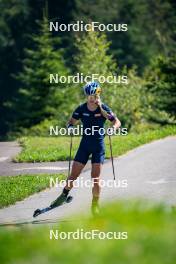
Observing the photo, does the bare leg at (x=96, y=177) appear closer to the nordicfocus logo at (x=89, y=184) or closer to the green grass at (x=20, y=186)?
the green grass at (x=20, y=186)

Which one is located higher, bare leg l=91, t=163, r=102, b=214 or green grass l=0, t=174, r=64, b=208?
bare leg l=91, t=163, r=102, b=214

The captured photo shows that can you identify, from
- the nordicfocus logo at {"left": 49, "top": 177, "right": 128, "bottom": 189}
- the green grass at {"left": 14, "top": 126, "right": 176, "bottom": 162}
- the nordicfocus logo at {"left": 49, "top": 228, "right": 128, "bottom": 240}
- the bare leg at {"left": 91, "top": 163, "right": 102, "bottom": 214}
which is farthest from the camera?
the green grass at {"left": 14, "top": 126, "right": 176, "bottom": 162}

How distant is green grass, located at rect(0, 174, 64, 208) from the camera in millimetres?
12680

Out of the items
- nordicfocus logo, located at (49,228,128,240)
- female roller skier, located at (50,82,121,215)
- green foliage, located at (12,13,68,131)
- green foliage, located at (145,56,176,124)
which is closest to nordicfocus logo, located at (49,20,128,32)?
green foliage, located at (12,13,68,131)

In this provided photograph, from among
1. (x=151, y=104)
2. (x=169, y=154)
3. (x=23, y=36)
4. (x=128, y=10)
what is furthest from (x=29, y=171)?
(x=128, y=10)

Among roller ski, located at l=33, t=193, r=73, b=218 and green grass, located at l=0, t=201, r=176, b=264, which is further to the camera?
roller ski, located at l=33, t=193, r=73, b=218

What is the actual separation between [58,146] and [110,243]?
1830cm

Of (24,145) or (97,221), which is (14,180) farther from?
(97,221)

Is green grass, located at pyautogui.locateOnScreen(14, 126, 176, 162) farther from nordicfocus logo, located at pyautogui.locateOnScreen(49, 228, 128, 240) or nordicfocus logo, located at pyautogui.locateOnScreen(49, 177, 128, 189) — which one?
nordicfocus logo, located at pyautogui.locateOnScreen(49, 228, 128, 240)

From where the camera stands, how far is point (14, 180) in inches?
582

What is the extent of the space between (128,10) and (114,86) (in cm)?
5050

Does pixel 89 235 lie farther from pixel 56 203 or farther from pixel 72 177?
pixel 56 203

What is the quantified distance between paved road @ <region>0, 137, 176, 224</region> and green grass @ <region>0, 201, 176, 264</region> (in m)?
5.83

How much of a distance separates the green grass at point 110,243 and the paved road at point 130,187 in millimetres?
5827
